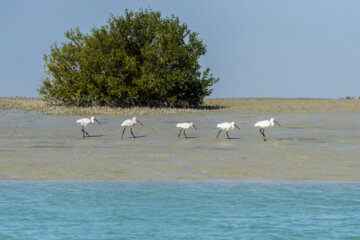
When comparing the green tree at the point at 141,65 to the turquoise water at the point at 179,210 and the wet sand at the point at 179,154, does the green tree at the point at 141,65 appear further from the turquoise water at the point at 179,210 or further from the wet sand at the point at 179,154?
the turquoise water at the point at 179,210

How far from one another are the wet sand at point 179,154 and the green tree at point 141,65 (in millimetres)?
17283

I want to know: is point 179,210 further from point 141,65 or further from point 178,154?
point 141,65

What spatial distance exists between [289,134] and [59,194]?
1353 cm

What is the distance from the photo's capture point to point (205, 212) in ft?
31.7

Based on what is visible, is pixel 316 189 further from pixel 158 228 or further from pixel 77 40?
pixel 77 40

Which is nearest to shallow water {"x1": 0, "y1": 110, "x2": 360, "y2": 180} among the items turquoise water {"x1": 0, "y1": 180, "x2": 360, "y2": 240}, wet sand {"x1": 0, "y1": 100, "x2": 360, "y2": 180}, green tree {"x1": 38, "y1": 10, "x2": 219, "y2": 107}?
wet sand {"x1": 0, "y1": 100, "x2": 360, "y2": 180}

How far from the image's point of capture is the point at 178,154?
16609 millimetres

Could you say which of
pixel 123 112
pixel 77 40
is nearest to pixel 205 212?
pixel 123 112

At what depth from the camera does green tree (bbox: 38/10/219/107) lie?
140ft

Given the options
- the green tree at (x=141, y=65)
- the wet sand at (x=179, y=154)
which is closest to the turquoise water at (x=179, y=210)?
the wet sand at (x=179, y=154)

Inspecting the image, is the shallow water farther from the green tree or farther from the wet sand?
the green tree

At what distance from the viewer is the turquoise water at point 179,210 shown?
860 cm

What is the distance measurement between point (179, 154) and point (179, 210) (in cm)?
683

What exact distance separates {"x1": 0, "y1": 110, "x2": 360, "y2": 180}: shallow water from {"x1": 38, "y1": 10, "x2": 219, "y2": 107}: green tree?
1725cm
